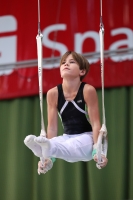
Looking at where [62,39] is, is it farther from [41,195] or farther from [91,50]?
[41,195]

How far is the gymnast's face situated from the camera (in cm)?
271

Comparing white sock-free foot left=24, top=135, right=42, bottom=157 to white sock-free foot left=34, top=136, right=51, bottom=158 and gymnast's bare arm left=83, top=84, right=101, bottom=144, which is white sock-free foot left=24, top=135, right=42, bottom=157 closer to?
white sock-free foot left=34, top=136, right=51, bottom=158

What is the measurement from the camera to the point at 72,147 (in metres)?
2.59

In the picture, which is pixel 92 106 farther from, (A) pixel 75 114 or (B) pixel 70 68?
(B) pixel 70 68

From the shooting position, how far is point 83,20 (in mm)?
4348

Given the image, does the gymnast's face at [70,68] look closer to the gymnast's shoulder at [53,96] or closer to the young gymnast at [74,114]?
the young gymnast at [74,114]

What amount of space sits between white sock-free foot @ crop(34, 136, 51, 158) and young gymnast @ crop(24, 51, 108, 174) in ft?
0.20

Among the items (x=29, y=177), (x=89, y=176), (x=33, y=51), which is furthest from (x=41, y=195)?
(x=33, y=51)

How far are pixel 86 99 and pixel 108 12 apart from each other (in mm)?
1800

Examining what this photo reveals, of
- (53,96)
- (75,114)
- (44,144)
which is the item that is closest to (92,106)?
(75,114)

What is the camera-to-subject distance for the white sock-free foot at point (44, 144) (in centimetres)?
241

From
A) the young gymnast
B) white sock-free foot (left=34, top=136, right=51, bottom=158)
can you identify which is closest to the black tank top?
the young gymnast

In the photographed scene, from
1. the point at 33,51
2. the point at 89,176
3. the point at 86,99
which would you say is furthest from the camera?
the point at 33,51

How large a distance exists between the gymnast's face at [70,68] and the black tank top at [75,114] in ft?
0.28
